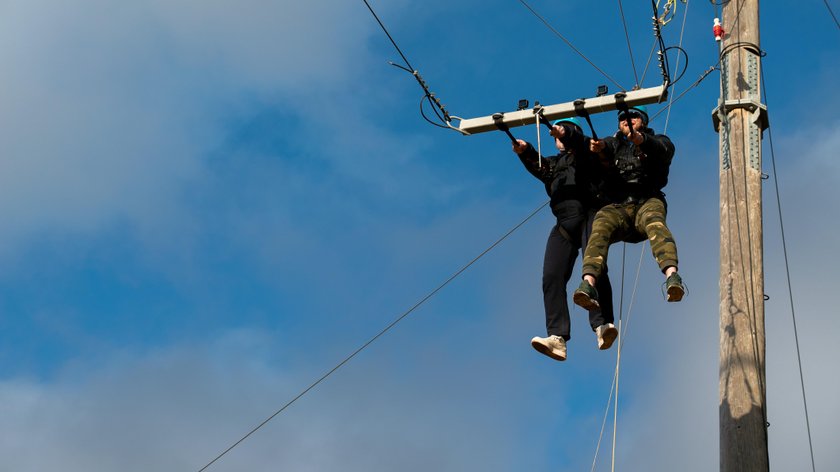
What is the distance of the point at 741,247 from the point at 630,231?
1.19 metres

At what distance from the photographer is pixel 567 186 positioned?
8.58m

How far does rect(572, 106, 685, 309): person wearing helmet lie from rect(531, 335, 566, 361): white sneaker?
1.25ft

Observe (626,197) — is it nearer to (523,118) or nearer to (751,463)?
(523,118)

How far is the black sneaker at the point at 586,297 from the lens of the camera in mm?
7555

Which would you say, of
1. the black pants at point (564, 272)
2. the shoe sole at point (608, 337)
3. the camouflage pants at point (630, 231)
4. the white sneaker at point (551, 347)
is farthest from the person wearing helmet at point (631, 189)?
the white sneaker at point (551, 347)

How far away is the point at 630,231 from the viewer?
827cm

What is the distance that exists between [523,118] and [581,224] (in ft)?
2.70

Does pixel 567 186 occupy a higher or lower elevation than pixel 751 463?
higher

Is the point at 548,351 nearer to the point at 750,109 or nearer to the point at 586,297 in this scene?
the point at 586,297

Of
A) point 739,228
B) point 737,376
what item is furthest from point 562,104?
point 737,376

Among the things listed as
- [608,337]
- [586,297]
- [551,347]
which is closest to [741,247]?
[586,297]

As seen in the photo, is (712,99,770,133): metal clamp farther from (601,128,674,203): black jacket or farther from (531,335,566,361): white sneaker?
(531,335,566,361): white sneaker

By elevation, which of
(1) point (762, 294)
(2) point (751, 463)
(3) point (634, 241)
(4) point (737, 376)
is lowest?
(2) point (751, 463)

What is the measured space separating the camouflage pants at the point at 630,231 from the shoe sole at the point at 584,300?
0.34 meters
